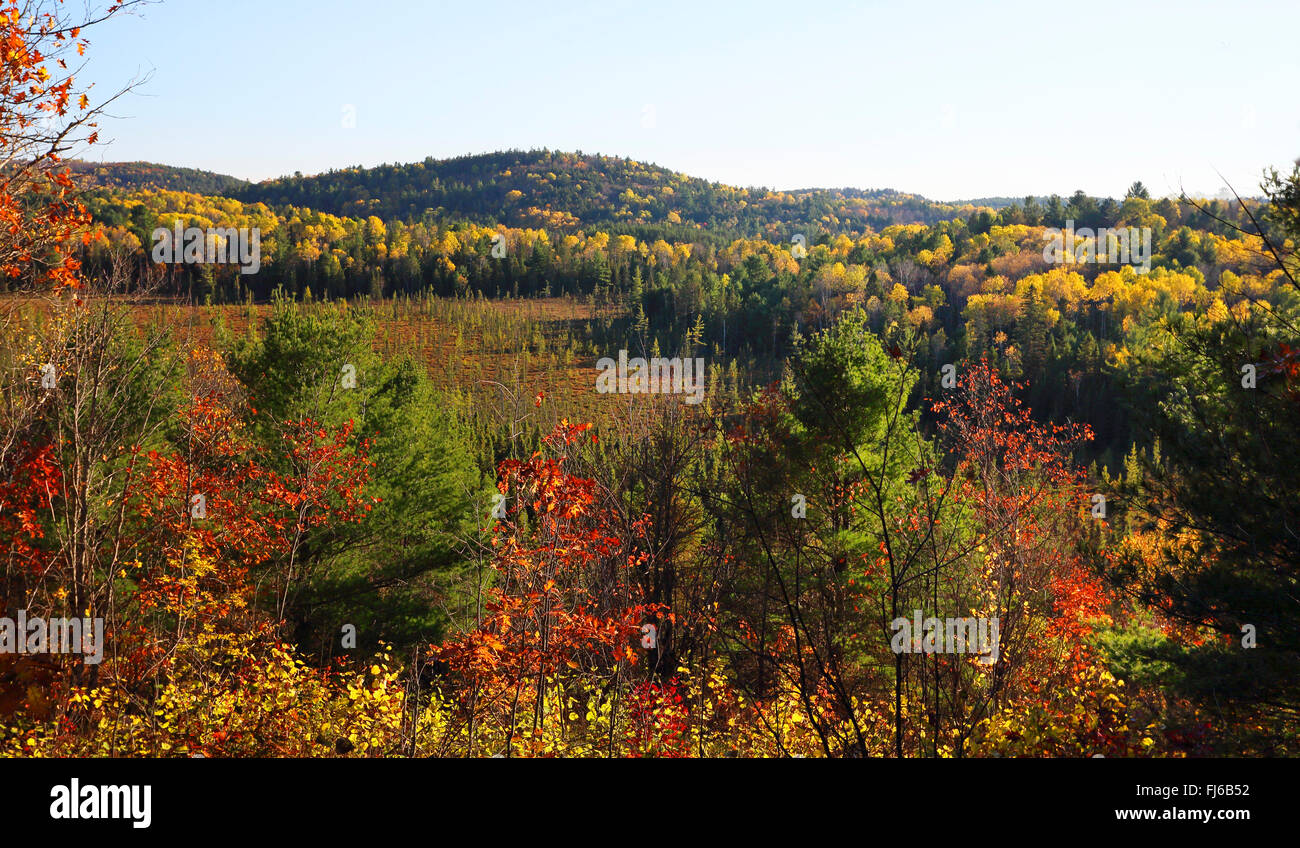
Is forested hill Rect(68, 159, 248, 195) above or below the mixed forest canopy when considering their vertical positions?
above

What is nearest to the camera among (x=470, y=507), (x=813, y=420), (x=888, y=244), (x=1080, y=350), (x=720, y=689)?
(x=720, y=689)

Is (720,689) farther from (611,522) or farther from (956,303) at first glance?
(956,303)

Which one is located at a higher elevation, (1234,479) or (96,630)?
(1234,479)

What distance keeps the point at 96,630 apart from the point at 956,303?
106m

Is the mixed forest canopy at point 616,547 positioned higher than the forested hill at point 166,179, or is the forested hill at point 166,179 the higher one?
the forested hill at point 166,179

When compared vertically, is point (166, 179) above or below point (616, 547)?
above

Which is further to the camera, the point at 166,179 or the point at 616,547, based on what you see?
the point at 166,179

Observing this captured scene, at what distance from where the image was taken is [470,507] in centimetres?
1867

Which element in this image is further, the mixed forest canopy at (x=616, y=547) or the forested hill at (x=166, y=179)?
the forested hill at (x=166, y=179)

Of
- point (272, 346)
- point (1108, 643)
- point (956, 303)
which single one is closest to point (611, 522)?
point (1108, 643)

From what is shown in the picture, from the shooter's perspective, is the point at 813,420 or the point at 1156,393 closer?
the point at 1156,393

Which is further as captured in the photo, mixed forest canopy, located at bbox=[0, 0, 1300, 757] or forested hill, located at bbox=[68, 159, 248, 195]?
forested hill, located at bbox=[68, 159, 248, 195]
